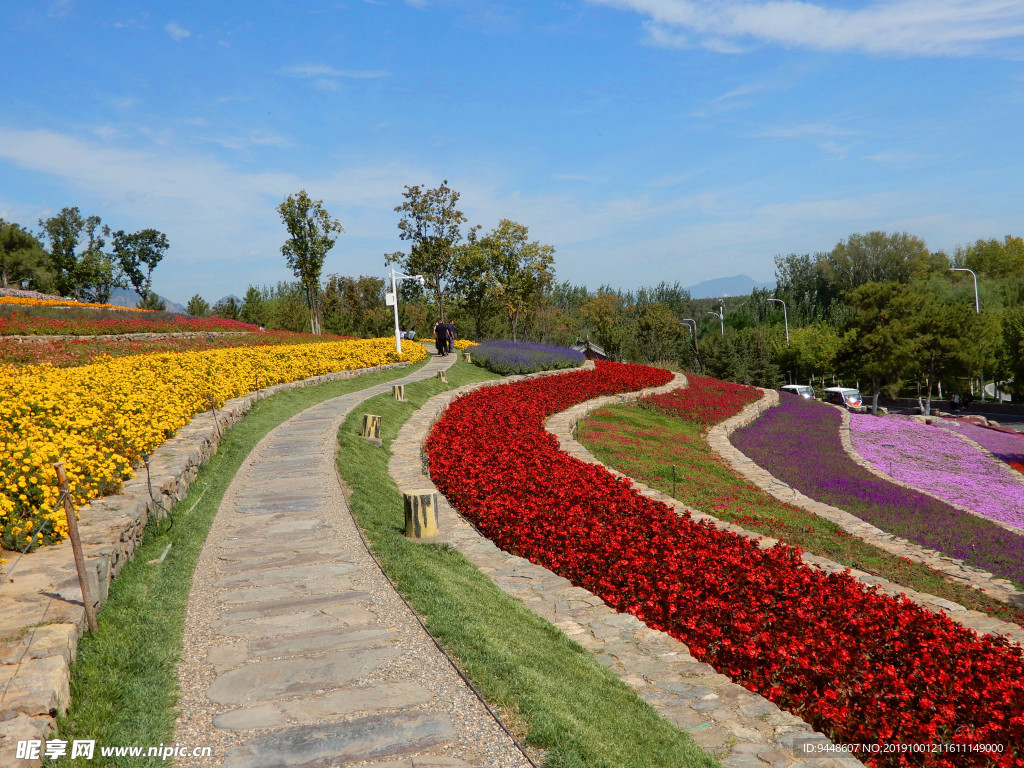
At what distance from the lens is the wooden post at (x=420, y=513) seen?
8.66m

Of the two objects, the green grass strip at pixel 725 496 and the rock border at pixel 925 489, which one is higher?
the green grass strip at pixel 725 496

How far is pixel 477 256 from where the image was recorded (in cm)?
4184

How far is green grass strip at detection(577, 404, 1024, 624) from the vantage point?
9.43 m

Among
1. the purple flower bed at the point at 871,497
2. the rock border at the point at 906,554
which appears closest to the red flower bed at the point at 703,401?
the purple flower bed at the point at 871,497

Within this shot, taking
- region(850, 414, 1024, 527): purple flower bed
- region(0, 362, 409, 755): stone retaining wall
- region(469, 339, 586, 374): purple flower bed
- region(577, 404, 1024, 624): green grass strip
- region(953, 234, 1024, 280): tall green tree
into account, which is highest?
region(953, 234, 1024, 280): tall green tree

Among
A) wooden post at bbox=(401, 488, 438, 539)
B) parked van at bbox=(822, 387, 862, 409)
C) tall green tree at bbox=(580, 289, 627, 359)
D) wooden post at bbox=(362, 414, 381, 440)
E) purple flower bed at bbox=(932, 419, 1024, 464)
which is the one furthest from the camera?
tall green tree at bbox=(580, 289, 627, 359)

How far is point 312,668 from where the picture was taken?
497 cm

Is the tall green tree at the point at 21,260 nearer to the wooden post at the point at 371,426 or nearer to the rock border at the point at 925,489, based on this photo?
the wooden post at the point at 371,426

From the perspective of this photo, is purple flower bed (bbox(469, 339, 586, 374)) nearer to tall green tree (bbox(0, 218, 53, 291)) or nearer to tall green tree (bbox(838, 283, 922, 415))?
tall green tree (bbox(838, 283, 922, 415))

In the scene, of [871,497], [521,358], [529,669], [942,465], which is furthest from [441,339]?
[529,669]

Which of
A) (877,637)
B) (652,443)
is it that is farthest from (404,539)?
(652,443)

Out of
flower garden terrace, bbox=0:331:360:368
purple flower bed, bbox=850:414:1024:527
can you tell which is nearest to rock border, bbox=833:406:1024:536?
purple flower bed, bbox=850:414:1024:527

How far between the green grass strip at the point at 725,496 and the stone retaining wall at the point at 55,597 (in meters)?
8.65

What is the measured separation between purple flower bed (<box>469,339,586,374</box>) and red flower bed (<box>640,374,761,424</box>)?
593cm
